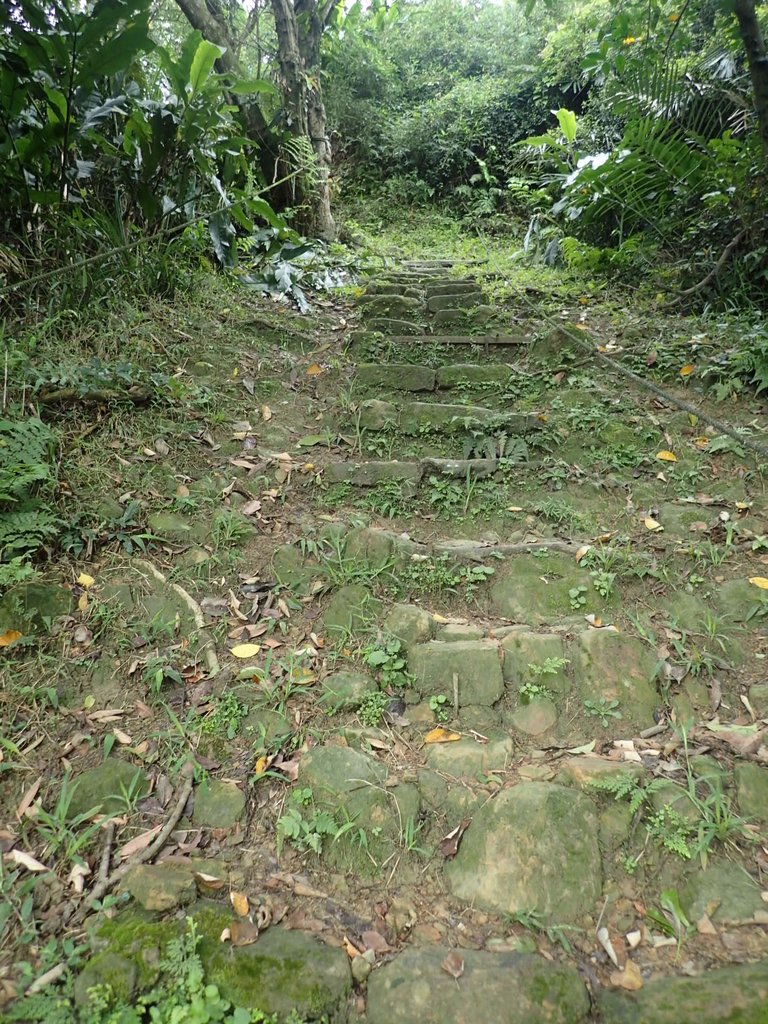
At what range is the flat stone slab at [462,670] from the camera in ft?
6.98

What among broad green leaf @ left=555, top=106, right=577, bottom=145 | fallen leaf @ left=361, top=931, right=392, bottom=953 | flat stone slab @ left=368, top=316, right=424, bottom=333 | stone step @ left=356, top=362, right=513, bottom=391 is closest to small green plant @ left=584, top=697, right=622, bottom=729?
fallen leaf @ left=361, top=931, right=392, bottom=953

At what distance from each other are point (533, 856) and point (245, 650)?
3.95 feet

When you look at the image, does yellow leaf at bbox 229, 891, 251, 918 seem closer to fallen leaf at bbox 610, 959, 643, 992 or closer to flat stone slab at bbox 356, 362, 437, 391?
fallen leaf at bbox 610, 959, 643, 992

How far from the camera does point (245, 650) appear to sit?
2244 mm

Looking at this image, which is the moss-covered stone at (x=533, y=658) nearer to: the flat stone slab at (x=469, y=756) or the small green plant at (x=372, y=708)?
the flat stone slab at (x=469, y=756)

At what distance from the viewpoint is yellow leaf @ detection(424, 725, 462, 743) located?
6.55 feet

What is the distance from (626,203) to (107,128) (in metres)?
4.18

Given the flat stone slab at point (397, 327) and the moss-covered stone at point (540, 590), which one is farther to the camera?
the flat stone slab at point (397, 327)

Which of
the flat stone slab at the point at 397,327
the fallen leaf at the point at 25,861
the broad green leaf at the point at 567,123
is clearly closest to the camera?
the fallen leaf at the point at 25,861

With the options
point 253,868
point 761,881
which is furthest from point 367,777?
point 761,881

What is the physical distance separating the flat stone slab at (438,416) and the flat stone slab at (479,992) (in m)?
2.52

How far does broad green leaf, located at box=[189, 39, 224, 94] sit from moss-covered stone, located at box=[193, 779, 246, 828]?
4250 millimetres

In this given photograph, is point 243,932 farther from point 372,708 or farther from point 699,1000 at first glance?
point 699,1000

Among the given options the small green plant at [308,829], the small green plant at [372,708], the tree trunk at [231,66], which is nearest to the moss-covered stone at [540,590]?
the small green plant at [372,708]
